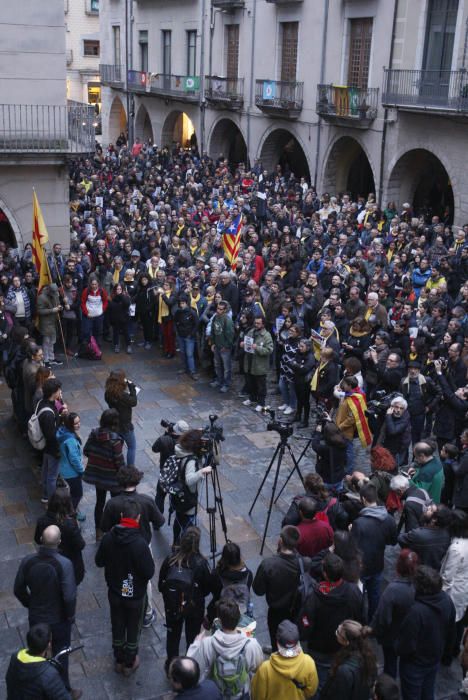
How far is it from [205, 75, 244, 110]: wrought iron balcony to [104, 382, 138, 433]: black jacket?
22.7 m

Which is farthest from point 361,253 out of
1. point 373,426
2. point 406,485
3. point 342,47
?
point 342,47

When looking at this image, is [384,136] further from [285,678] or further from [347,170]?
[285,678]

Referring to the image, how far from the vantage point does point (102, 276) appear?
14.6 meters

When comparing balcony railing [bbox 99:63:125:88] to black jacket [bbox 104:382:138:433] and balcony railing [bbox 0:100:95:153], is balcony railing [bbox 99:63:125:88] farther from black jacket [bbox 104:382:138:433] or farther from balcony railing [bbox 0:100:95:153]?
black jacket [bbox 104:382:138:433]

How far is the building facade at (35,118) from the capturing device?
15.0 metres

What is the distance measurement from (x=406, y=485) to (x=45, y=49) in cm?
1212

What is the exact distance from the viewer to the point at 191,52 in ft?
108

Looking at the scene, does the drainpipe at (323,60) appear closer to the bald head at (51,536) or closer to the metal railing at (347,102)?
the metal railing at (347,102)

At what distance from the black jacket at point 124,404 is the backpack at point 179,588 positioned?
3.30 metres

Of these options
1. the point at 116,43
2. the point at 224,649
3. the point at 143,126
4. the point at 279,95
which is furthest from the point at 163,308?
the point at 116,43

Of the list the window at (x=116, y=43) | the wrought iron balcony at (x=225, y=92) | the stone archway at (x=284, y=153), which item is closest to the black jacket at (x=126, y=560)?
the stone archway at (x=284, y=153)

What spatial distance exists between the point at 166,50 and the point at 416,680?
34089 mm

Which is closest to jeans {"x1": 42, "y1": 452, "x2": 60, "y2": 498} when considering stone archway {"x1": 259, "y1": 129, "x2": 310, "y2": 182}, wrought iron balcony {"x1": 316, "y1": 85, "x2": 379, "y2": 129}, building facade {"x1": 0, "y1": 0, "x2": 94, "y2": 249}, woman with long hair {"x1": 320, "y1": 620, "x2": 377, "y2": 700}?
woman with long hair {"x1": 320, "y1": 620, "x2": 377, "y2": 700}

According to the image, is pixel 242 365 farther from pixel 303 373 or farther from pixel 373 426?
pixel 373 426
